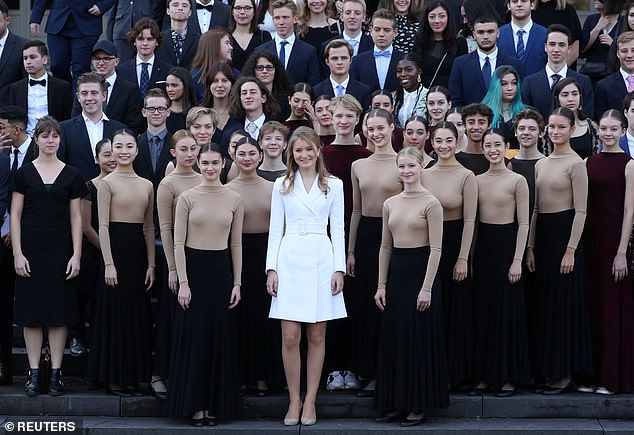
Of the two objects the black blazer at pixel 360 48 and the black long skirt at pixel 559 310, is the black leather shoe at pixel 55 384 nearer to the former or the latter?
the black long skirt at pixel 559 310

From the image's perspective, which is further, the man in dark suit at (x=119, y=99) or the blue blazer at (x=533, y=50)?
the blue blazer at (x=533, y=50)

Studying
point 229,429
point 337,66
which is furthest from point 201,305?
point 337,66

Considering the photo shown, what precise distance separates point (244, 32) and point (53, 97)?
1960 mm

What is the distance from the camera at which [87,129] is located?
32.4ft

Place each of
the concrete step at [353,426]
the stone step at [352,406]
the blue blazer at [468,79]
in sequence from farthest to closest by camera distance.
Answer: the blue blazer at [468,79] → the stone step at [352,406] → the concrete step at [353,426]

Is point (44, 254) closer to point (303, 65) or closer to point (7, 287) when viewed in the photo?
point (7, 287)

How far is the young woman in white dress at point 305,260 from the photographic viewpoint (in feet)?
27.3

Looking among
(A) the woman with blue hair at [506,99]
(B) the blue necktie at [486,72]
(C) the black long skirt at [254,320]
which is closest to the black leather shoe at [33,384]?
(C) the black long skirt at [254,320]

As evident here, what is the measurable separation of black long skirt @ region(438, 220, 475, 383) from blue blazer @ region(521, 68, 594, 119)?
209 centimetres

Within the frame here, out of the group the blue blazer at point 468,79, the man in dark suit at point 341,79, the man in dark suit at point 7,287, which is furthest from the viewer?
the blue blazer at point 468,79

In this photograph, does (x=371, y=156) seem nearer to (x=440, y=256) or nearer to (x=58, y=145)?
(x=440, y=256)

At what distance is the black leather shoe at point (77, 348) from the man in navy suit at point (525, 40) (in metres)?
4.78

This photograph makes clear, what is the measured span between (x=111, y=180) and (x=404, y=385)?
261cm

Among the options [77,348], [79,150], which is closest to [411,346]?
[77,348]
